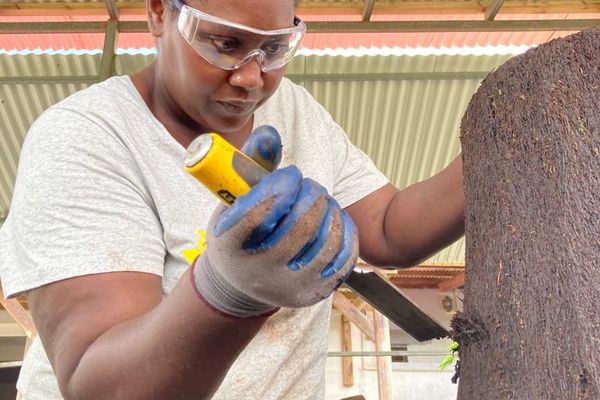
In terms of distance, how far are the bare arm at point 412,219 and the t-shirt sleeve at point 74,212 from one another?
1.90ft

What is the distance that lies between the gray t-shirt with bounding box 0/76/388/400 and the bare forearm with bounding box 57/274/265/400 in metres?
0.22

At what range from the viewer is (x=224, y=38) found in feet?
4.47

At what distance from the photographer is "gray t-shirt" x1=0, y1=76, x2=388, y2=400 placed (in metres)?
1.25

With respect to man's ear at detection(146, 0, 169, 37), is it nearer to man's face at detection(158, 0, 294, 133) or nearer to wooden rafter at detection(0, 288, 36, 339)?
man's face at detection(158, 0, 294, 133)

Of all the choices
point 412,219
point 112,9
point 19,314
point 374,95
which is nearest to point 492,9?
point 374,95

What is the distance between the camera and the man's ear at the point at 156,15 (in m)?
1.52

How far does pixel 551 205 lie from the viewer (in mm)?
1100

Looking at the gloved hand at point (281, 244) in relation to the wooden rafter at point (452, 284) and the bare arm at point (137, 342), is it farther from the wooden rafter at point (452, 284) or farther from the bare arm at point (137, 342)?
the wooden rafter at point (452, 284)

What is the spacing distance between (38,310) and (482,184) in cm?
83

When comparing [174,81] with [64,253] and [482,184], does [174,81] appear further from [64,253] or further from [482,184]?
[482,184]

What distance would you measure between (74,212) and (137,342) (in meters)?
0.37

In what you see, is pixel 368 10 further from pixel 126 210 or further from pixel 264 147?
pixel 264 147

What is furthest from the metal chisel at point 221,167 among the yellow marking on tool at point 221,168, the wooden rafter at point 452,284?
the wooden rafter at point 452,284

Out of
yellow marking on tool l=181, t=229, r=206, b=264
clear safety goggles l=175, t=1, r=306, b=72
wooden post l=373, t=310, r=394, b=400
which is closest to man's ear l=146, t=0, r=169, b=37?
clear safety goggles l=175, t=1, r=306, b=72
